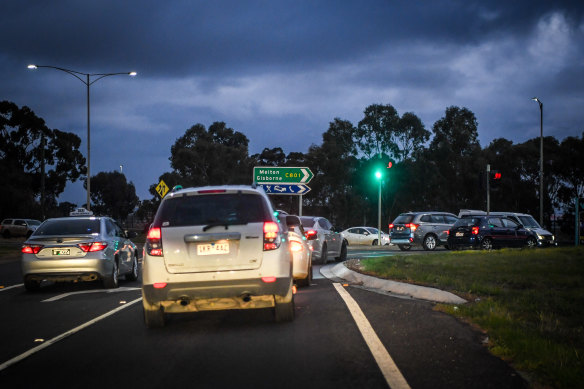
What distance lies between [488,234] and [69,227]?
16.5 meters

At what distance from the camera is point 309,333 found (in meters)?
7.46

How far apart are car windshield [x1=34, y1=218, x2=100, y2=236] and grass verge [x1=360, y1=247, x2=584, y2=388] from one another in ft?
20.1

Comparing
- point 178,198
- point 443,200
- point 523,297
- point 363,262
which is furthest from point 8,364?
point 443,200

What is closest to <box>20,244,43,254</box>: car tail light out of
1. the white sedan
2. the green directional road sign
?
Result: the green directional road sign

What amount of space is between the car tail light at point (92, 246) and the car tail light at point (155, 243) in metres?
5.46

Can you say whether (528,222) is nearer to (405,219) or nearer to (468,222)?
(468,222)

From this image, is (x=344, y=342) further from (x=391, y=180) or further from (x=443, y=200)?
(x=443, y=200)

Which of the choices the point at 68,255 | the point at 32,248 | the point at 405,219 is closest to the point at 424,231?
the point at 405,219

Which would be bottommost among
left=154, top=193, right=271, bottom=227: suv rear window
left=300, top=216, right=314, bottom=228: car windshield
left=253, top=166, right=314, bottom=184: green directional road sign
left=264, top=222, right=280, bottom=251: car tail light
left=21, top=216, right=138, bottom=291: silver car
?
left=21, top=216, right=138, bottom=291: silver car

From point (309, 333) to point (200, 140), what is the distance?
6603cm

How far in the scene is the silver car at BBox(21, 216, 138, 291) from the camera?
12.3 m

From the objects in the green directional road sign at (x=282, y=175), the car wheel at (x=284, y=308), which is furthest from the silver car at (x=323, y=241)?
the green directional road sign at (x=282, y=175)

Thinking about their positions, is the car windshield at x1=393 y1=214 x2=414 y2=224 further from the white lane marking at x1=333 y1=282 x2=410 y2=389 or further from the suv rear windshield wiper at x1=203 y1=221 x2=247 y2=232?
the suv rear windshield wiper at x1=203 y1=221 x2=247 y2=232

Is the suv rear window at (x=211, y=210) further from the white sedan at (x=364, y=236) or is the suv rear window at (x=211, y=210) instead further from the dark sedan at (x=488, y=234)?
the white sedan at (x=364, y=236)
